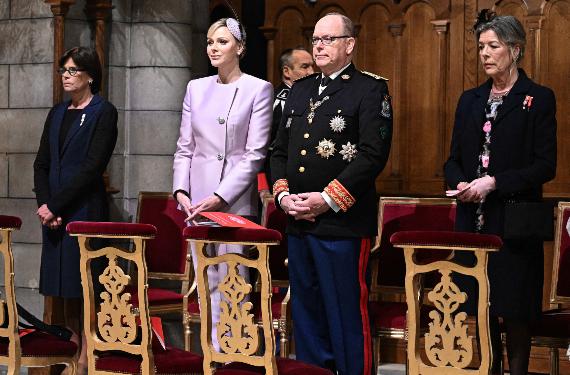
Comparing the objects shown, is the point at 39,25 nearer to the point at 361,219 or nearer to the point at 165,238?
the point at 165,238

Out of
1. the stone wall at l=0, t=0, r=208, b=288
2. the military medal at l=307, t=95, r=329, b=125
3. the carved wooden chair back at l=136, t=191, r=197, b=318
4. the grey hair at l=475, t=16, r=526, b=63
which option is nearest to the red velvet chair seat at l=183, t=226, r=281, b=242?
the military medal at l=307, t=95, r=329, b=125

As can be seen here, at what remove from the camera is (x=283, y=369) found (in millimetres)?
3910

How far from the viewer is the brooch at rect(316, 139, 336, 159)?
15.2 feet

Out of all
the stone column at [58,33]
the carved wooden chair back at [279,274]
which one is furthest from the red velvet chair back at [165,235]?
the stone column at [58,33]

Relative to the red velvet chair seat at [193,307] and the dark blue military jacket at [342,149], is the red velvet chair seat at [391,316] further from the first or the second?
the red velvet chair seat at [193,307]

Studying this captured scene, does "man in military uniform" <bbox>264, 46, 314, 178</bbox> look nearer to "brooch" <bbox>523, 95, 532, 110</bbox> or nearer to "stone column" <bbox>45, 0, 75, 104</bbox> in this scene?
"stone column" <bbox>45, 0, 75, 104</bbox>

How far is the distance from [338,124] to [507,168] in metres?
0.66

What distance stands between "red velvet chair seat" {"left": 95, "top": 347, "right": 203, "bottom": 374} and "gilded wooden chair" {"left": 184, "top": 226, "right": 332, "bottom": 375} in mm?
220

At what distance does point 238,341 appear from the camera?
12.9 feet

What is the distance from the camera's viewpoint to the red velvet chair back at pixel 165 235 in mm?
5980

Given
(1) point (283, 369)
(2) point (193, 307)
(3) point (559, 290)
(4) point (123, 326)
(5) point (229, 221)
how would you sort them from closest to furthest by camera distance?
(1) point (283, 369)
(5) point (229, 221)
(4) point (123, 326)
(3) point (559, 290)
(2) point (193, 307)

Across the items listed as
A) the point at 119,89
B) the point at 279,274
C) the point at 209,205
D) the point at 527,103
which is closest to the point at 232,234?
the point at 209,205

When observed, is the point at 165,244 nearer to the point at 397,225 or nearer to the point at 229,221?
the point at 397,225

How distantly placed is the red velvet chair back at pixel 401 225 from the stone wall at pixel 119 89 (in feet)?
5.31
